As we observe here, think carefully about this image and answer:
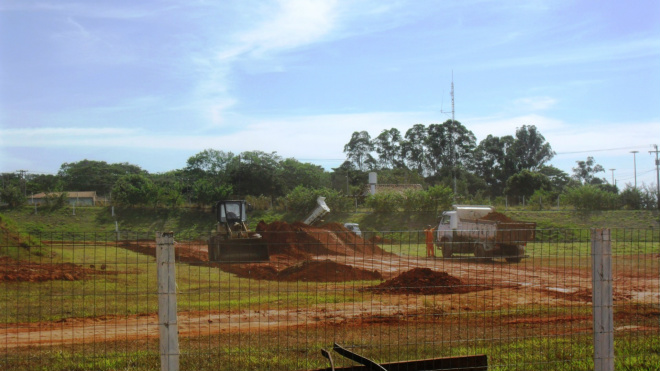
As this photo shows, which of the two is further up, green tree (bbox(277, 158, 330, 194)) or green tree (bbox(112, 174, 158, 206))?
green tree (bbox(277, 158, 330, 194))

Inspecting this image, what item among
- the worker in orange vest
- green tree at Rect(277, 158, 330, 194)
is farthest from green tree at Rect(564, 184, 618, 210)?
the worker in orange vest

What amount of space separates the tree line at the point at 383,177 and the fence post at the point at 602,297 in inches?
1722

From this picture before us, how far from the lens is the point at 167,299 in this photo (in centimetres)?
491

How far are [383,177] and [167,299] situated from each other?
66994mm

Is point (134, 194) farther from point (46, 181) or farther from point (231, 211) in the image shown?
point (231, 211)

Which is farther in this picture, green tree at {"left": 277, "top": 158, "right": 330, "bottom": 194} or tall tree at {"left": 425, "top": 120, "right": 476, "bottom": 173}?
tall tree at {"left": 425, "top": 120, "right": 476, "bottom": 173}

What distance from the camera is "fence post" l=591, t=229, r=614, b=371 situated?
569 centimetres

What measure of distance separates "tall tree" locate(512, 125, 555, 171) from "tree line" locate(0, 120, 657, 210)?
0.14 meters

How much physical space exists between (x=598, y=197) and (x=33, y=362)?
50.3 metres

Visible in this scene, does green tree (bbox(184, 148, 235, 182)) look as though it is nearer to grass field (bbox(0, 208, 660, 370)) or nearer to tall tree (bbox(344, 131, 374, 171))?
tall tree (bbox(344, 131, 374, 171))

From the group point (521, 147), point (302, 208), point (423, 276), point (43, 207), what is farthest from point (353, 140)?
point (423, 276)

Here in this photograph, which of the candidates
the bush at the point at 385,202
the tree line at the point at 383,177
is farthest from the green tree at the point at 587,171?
the bush at the point at 385,202

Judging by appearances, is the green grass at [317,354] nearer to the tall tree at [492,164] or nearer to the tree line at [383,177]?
the tree line at [383,177]

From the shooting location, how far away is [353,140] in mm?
84312
